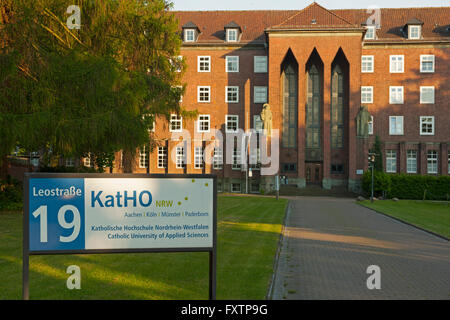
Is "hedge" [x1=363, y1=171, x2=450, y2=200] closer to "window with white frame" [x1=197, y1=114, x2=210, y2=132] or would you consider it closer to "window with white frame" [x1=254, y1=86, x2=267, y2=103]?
"window with white frame" [x1=254, y1=86, x2=267, y2=103]

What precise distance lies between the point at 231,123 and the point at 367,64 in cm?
1620

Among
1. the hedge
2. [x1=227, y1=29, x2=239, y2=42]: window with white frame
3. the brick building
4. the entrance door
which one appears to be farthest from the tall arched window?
[x1=227, y1=29, x2=239, y2=42]: window with white frame

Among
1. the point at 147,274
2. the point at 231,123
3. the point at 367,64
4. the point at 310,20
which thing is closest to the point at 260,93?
the point at 231,123

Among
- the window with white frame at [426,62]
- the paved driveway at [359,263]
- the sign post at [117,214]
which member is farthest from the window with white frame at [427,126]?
the sign post at [117,214]

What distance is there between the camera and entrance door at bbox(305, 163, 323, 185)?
4744 cm

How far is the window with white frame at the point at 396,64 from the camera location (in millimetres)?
48188

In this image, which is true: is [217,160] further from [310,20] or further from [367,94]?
[367,94]

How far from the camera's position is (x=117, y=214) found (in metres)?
5.94

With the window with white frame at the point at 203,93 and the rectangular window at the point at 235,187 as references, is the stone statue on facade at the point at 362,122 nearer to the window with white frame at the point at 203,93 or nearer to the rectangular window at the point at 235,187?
the rectangular window at the point at 235,187

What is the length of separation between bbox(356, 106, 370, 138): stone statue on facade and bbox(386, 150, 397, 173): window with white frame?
488 cm

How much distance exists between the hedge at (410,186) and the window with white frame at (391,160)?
23.8ft

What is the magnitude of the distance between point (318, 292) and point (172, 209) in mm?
2942
